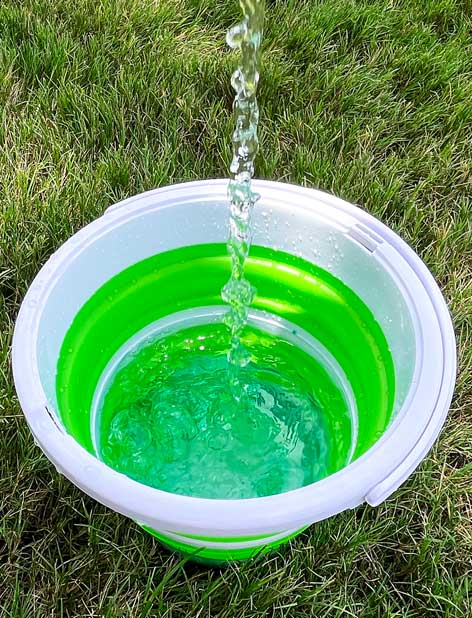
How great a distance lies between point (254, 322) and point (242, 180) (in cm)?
41

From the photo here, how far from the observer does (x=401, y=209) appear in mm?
1728

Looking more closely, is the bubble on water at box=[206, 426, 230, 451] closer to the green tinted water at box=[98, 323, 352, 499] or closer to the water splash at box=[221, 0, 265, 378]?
the green tinted water at box=[98, 323, 352, 499]

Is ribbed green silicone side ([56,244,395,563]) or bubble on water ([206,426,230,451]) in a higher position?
ribbed green silicone side ([56,244,395,563])

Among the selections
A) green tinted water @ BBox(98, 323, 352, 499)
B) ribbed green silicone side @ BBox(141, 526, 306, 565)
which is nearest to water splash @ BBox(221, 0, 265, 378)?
green tinted water @ BBox(98, 323, 352, 499)

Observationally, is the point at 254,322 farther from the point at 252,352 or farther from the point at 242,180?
the point at 242,180

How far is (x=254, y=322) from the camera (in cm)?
156

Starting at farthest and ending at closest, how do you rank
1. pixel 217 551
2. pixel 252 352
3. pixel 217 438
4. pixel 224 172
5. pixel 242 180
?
pixel 224 172, pixel 252 352, pixel 217 438, pixel 242 180, pixel 217 551

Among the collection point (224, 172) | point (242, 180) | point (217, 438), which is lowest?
point (217, 438)

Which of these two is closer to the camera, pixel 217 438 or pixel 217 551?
pixel 217 551

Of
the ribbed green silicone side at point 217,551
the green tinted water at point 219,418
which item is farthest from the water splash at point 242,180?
Answer: the ribbed green silicone side at point 217,551

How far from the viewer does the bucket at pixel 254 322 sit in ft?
2.98

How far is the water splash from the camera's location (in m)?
1.28

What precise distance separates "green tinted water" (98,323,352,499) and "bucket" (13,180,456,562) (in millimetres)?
41

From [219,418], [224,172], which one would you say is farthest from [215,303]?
[224,172]
